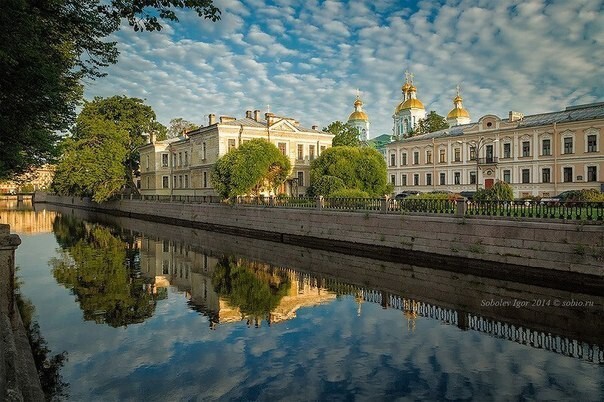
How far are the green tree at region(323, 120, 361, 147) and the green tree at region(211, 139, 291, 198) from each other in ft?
74.5

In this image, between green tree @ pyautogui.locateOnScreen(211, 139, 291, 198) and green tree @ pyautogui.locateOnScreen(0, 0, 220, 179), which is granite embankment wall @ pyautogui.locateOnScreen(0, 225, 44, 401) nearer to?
green tree @ pyautogui.locateOnScreen(0, 0, 220, 179)

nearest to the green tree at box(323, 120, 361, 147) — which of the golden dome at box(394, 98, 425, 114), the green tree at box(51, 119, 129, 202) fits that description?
the golden dome at box(394, 98, 425, 114)

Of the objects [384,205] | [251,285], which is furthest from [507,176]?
[251,285]

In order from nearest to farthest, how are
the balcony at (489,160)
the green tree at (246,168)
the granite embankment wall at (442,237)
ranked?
the granite embankment wall at (442,237), the green tree at (246,168), the balcony at (489,160)

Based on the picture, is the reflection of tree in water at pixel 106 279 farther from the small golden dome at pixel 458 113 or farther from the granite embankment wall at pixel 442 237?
the small golden dome at pixel 458 113

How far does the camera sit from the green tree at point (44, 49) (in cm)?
825

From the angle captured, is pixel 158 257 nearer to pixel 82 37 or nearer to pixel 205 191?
pixel 82 37

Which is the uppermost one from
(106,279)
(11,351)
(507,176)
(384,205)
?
(507,176)

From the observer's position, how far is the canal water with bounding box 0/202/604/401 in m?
7.73

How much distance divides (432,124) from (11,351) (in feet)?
210

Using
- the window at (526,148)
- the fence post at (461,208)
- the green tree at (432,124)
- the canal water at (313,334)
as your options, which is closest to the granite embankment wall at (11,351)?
the canal water at (313,334)

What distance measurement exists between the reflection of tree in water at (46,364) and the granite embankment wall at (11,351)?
0.70 metres

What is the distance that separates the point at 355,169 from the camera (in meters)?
35.8

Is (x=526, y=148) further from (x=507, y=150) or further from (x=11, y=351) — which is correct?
(x=11, y=351)
